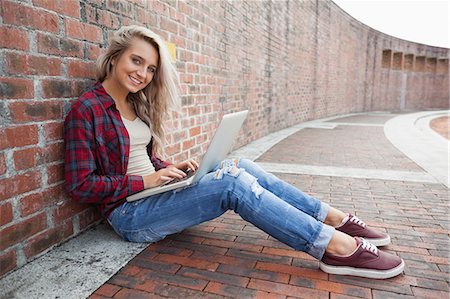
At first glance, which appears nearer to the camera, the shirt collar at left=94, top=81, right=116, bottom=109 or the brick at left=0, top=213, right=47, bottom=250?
the brick at left=0, top=213, right=47, bottom=250

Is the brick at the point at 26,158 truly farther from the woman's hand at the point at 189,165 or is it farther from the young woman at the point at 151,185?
the woman's hand at the point at 189,165

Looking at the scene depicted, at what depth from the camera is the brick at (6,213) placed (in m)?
1.69

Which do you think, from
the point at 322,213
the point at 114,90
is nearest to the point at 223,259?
the point at 322,213

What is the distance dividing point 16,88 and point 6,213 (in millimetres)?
581

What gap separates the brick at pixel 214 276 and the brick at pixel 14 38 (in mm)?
1335

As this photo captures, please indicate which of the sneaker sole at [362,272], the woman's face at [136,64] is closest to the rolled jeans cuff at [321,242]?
the sneaker sole at [362,272]

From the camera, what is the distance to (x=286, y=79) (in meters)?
9.40

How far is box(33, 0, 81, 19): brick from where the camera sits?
6.09ft

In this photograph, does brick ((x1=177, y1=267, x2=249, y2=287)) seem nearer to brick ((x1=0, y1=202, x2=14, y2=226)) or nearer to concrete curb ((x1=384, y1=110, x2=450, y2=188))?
brick ((x1=0, y1=202, x2=14, y2=226))

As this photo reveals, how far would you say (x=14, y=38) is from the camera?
1.69 m

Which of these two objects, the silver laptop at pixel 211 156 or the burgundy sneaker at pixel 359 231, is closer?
the silver laptop at pixel 211 156

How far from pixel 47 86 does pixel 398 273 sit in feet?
6.74

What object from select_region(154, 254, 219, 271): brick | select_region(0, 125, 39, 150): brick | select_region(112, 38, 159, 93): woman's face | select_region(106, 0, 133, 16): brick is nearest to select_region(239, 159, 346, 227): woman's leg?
select_region(154, 254, 219, 271): brick

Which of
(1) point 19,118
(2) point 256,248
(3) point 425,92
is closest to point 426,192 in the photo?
(2) point 256,248
